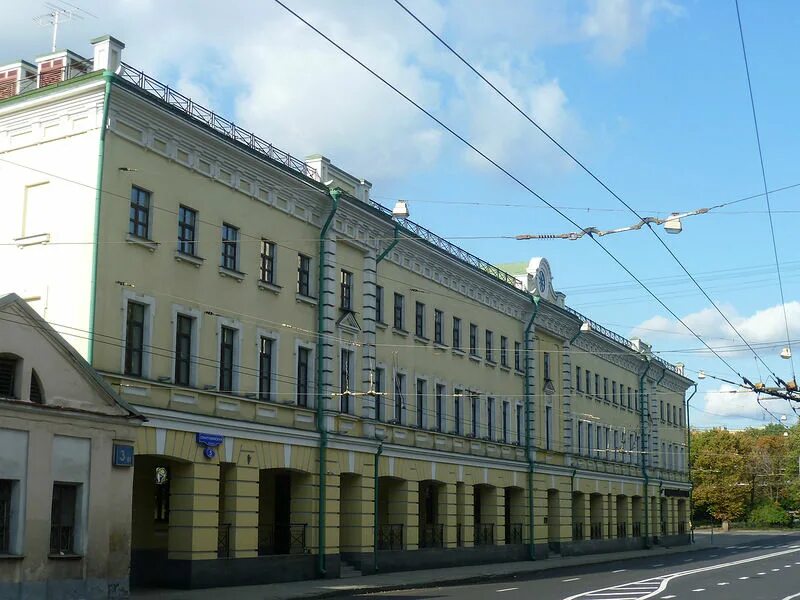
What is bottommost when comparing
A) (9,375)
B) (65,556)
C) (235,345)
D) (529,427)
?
(65,556)

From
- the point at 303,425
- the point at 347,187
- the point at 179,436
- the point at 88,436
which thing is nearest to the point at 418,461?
the point at 303,425

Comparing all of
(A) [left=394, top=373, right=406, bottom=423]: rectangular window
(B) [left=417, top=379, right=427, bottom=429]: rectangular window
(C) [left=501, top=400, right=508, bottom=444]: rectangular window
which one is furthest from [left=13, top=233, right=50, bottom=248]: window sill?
(C) [left=501, top=400, right=508, bottom=444]: rectangular window

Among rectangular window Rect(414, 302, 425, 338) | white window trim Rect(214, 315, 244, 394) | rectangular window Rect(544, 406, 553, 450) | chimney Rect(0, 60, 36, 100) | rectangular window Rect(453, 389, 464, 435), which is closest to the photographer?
chimney Rect(0, 60, 36, 100)

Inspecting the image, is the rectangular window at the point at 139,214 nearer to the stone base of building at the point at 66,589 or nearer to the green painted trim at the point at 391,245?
the stone base of building at the point at 66,589

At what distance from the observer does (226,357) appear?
28969mm

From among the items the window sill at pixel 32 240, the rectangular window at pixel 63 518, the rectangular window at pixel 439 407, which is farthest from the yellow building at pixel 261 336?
the rectangular window at pixel 63 518

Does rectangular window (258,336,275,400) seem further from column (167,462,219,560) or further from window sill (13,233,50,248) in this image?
window sill (13,233,50,248)

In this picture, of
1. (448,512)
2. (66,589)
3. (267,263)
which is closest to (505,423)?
(448,512)

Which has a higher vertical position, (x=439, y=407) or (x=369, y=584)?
(x=439, y=407)

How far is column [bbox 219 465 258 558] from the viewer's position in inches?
1115

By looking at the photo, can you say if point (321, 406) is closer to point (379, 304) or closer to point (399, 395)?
point (379, 304)

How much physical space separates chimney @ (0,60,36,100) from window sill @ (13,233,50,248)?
→ 3977 millimetres

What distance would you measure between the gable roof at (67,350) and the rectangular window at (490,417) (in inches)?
912

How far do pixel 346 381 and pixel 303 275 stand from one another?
4.00 m
